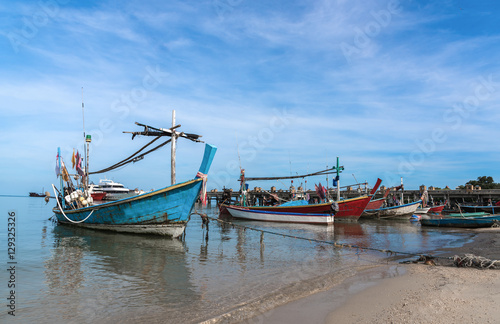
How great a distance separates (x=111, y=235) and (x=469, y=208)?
4207cm

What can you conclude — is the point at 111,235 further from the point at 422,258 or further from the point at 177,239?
the point at 422,258

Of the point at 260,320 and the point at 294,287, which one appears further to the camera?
the point at 294,287

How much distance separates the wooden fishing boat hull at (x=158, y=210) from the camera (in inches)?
669

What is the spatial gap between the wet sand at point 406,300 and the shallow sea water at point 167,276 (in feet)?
2.23

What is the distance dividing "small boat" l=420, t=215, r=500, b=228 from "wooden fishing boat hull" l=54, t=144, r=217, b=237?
2183 centimetres

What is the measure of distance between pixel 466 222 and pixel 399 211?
42.8ft

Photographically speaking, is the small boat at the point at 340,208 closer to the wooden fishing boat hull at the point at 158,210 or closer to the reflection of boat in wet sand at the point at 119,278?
the wooden fishing boat hull at the point at 158,210

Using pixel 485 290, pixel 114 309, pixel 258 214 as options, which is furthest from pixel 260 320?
pixel 258 214

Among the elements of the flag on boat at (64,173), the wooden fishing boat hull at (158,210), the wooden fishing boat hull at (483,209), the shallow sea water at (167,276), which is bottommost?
the shallow sea water at (167,276)

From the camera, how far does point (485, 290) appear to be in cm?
785

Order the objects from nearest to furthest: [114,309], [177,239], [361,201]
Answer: [114,309] < [177,239] < [361,201]

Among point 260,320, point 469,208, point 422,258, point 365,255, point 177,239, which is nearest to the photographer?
point 260,320

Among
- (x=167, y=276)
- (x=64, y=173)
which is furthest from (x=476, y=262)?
(x=64, y=173)

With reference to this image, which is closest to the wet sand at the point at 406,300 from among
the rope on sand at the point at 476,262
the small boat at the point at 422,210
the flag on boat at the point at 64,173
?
the rope on sand at the point at 476,262
